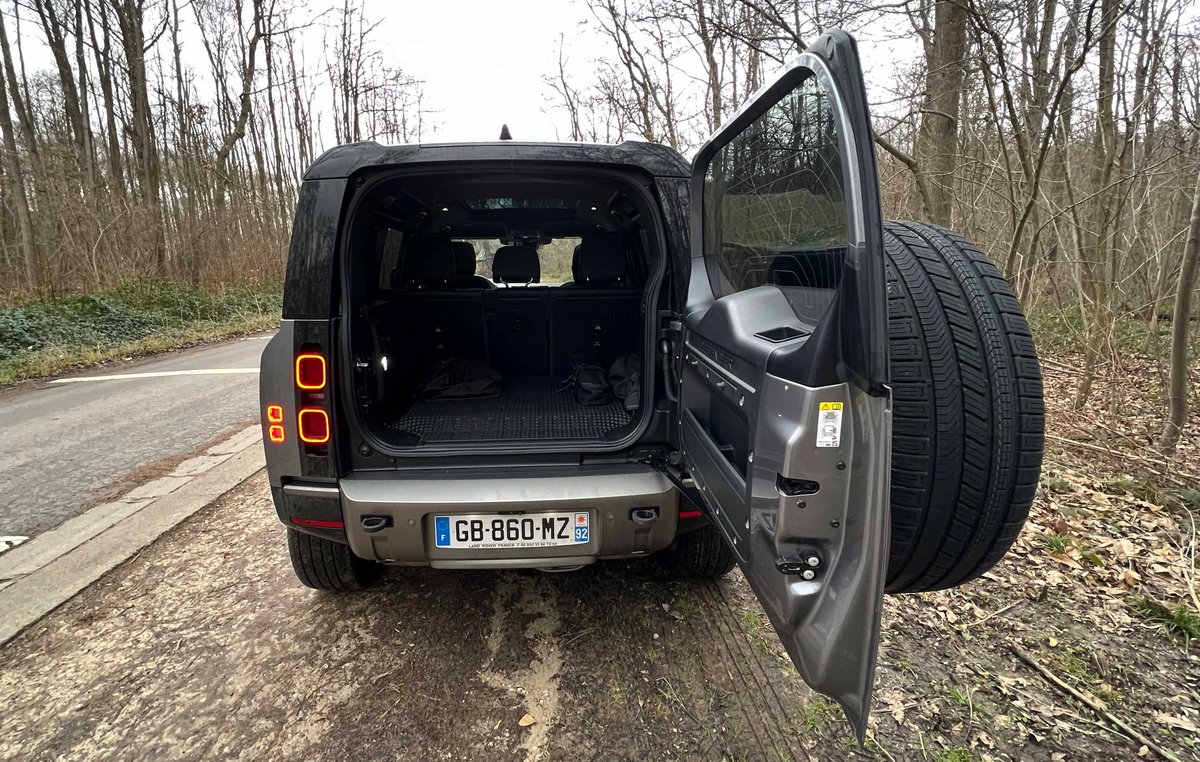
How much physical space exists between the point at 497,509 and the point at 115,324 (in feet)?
39.2

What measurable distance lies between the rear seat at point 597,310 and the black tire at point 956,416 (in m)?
2.10

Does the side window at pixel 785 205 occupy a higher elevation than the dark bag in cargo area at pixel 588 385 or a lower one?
higher

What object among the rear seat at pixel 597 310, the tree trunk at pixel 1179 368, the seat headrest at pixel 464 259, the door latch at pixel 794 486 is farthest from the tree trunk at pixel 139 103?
the tree trunk at pixel 1179 368

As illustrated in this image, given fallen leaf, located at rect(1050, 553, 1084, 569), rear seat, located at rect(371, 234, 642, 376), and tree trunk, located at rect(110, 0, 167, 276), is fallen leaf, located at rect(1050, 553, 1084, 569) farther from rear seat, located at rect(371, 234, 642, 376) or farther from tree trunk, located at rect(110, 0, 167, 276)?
tree trunk, located at rect(110, 0, 167, 276)

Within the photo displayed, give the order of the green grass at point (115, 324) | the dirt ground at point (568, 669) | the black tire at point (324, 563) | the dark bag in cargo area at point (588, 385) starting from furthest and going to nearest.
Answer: the green grass at point (115, 324) → the dark bag in cargo area at point (588, 385) → the black tire at point (324, 563) → the dirt ground at point (568, 669)

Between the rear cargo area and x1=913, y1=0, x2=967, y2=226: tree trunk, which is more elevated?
x1=913, y1=0, x2=967, y2=226: tree trunk

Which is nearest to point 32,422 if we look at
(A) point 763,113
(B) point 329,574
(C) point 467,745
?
(B) point 329,574

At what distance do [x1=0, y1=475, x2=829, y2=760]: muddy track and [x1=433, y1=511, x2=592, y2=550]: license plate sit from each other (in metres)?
0.48

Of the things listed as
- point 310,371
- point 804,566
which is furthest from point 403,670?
point 804,566

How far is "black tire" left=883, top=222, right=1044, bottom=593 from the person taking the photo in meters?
1.44

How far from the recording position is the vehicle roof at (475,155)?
6.85 feet

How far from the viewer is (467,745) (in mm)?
1796

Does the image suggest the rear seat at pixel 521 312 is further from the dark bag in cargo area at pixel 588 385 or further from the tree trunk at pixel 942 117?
the tree trunk at pixel 942 117

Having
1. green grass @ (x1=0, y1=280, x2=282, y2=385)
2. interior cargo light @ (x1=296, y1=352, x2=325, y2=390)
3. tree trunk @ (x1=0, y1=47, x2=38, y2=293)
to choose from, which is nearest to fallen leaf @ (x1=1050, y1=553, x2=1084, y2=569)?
interior cargo light @ (x1=296, y1=352, x2=325, y2=390)
